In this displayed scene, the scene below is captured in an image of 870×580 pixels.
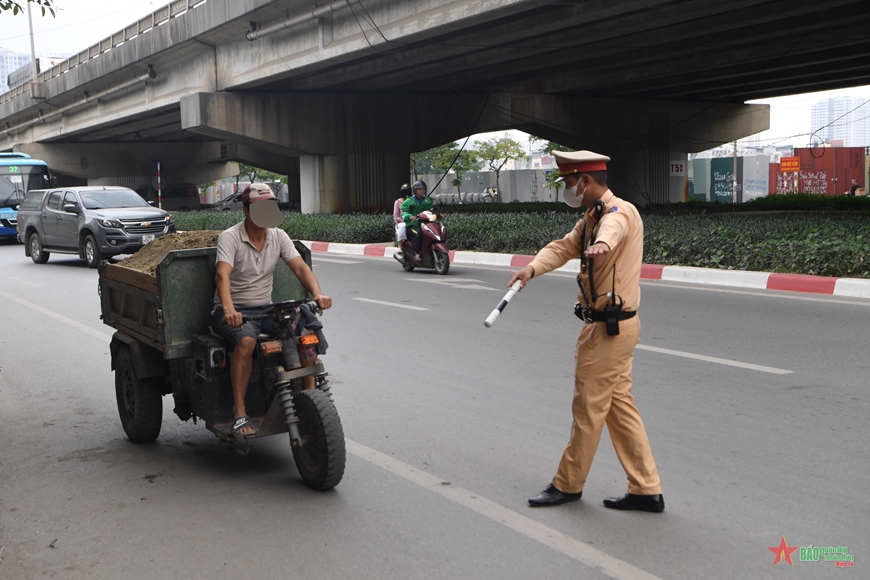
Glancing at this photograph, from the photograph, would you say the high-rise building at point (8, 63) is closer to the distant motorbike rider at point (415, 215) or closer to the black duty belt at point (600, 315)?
the distant motorbike rider at point (415, 215)

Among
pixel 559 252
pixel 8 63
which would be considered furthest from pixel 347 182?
pixel 8 63

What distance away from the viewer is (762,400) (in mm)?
5906

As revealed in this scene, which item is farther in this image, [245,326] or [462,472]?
[462,472]

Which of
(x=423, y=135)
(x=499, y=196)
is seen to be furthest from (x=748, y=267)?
(x=499, y=196)

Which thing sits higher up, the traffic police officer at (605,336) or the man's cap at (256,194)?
the man's cap at (256,194)

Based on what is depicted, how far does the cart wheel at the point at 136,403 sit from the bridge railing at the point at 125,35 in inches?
833

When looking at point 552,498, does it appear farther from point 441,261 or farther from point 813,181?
point 813,181

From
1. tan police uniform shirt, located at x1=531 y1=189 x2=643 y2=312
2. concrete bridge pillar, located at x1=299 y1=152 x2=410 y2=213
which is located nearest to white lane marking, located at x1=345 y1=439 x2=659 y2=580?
tan police uniform shirt, located at x1=531 y1=189 x2=643 y2=312

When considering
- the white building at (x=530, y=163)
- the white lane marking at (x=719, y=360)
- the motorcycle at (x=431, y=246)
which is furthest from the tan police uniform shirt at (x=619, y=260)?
the white building at (x=530, y=163)

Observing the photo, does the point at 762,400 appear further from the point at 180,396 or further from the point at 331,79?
the point at 331,79

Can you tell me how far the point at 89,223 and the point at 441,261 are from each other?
291 inches

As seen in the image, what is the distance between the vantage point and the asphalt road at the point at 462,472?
3.60 metres

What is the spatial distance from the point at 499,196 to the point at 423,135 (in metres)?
22.6

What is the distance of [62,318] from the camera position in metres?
10.5
